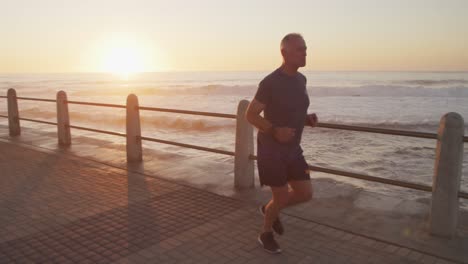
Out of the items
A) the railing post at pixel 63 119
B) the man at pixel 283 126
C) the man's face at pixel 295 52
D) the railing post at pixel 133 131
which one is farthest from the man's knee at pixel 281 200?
the railing post at pixel 63 119

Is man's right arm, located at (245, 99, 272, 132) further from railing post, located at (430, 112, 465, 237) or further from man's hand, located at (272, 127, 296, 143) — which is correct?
railing post, located at (430, 112, 465, 237)

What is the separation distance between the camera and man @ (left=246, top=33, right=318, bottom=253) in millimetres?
3281

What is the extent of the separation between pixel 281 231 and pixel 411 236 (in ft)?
4.35

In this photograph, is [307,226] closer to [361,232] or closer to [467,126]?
[361,232]

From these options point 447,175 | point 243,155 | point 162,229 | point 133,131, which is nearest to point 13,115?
point 133,131

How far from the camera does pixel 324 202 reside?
16.4 ft

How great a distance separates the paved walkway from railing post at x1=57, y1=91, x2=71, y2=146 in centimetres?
265

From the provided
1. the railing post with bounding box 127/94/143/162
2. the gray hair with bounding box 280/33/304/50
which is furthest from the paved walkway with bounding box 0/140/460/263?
the gray hair with bounding box 280/33/304/50

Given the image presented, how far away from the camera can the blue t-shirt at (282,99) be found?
331 cm

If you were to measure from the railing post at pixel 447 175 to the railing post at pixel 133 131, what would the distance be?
194 inches

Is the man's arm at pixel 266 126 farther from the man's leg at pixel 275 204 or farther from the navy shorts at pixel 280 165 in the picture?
the man's leg at pixel 275 204

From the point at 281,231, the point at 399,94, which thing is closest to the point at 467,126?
the point at 281,231

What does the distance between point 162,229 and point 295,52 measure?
237 centimetres

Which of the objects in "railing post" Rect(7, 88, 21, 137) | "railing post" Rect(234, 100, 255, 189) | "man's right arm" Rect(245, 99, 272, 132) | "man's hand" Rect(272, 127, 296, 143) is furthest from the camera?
"railing post" Rect(7, 88, 21, 137)
